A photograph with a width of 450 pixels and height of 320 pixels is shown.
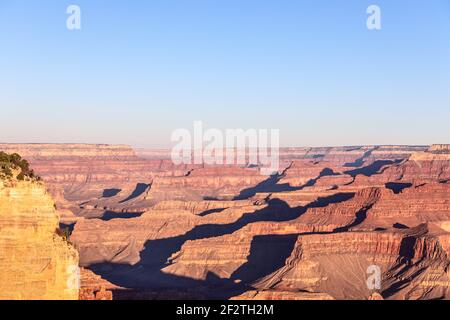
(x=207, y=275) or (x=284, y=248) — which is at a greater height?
(x=284, y=248)

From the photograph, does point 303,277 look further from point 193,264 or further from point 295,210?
point 295,210

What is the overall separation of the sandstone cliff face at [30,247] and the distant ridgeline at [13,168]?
0.35 meters

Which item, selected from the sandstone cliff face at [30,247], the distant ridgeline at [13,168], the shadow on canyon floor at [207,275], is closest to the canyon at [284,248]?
the shadow on canyon floor at [207,275]

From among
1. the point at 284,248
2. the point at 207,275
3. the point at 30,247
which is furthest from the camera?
the point at 284,248

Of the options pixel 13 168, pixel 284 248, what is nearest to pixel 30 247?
pixel 13 168

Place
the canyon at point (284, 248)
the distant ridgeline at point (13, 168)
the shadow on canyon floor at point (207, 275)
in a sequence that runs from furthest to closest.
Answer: the shadow on canyon floor at point (207, 275) → the canyon at point (284, 248) → the distant ridgeline at point (13, 168)

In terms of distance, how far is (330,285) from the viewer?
8825cm

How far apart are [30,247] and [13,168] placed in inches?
108

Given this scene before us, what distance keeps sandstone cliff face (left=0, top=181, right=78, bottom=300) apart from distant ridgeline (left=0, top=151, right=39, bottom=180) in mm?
350

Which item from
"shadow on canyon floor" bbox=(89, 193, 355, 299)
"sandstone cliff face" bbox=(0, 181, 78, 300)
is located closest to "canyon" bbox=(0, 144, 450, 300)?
"shadow on canyon floor" bbox=(89, 193, 355, 299)

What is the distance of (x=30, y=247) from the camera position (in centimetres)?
2945

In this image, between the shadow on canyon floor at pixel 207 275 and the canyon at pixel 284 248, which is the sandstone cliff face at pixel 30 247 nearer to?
the canyon at pixel 284 248

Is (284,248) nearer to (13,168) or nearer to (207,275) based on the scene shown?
(207,275)

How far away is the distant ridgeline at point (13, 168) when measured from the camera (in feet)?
96.5
